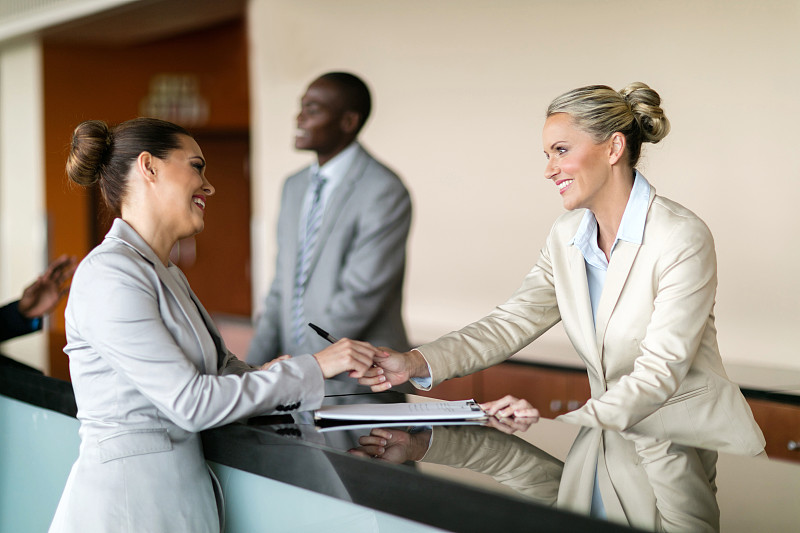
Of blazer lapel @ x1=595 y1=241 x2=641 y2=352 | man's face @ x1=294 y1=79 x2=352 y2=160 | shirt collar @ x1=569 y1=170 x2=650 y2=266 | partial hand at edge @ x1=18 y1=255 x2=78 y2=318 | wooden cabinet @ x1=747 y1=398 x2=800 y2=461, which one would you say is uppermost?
man's face @ x1=294 y1=79 x2=352 y2=160

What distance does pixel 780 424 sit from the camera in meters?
2.94

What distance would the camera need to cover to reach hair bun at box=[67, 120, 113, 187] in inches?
68.4

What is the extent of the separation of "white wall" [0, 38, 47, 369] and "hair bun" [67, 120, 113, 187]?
6.45 meters

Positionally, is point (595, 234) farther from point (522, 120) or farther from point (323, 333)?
point (522, 120)

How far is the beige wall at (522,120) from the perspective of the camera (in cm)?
388

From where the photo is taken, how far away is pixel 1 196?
320 inches

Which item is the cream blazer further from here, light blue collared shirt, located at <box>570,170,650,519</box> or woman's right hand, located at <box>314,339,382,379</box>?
woman's right hand, located at <box>314,339,382,379</box>

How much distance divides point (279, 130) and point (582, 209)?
191 inches

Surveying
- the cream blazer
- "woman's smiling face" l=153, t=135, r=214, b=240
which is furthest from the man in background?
"woman's smiling face" l=153, t=135, r=214, b=240

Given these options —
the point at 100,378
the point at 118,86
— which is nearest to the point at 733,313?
the point at 100,378

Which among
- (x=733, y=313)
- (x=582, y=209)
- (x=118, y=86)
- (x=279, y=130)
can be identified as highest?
(x=118, y=86)

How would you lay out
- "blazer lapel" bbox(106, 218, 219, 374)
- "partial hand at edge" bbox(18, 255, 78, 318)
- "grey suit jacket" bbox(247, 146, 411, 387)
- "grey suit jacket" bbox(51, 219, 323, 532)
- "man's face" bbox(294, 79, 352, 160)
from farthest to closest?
"man's face" bbox(294, 79, 352, 160) < "grey suit jacket" bbox(247, 146, 411, 387) < "partial hand at edge" bbox(18, 255, 78, 318) < "blazer lapel" bbox(106, 218, 219, 374) < "grey suit jacket" bbox(51, 219, 323, 532)

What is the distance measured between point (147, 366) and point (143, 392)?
6 cm

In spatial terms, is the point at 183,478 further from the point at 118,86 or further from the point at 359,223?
the point at 118,86
